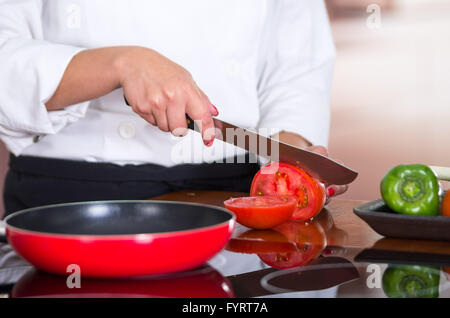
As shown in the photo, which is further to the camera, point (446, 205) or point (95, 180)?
point (95, 180)

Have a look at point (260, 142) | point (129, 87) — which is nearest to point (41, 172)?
point (129, 87)

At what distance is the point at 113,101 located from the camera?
116cm

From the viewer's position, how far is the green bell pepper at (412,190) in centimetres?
79

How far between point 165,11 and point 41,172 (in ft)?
1.39

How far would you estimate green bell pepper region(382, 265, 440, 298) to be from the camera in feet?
1.71

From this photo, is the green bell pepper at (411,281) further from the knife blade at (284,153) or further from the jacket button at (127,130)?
the jacket button at (127,130)

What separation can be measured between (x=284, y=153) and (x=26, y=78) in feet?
1.57

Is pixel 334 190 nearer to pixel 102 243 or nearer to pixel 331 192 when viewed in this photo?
pixel 331 192

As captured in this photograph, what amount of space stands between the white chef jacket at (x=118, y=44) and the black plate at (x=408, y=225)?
20.0 inches

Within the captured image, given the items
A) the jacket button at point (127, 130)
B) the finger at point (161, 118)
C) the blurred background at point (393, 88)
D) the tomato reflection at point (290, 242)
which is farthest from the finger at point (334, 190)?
the blurred background at point (393, 88)

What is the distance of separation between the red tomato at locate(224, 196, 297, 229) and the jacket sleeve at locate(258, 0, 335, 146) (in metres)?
0.54

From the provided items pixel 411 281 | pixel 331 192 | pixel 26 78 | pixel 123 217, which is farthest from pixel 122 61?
pixel 411 281

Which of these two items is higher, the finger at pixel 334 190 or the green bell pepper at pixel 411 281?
the finger at pixel 334 190
